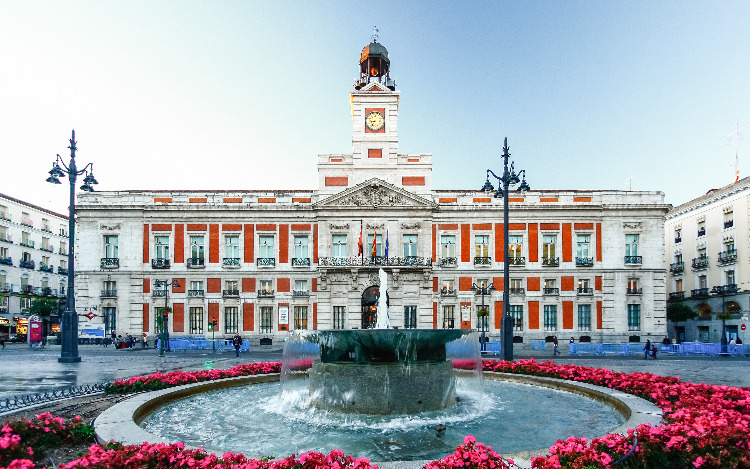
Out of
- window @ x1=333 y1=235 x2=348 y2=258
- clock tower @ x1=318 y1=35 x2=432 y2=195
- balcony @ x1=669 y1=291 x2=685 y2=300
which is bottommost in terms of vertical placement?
balcony @ x1=669 y1=291 x2=685 y2=300

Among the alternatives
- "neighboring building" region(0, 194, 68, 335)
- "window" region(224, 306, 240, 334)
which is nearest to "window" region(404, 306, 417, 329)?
"window" region(224, 306, 240, 334)

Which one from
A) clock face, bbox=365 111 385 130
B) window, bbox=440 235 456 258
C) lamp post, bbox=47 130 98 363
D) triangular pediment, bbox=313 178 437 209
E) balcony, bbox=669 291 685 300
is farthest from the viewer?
balcony, bbox=669 291 685 300

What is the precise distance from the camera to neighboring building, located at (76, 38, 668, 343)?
4003 cm

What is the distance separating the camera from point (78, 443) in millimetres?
6859

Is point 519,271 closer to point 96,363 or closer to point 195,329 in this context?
point 195,329

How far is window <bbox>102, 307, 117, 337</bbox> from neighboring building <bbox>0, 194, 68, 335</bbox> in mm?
9543

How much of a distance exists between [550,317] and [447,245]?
30.4ft

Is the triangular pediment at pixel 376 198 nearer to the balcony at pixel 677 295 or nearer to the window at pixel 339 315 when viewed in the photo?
the window at pixel 339 315

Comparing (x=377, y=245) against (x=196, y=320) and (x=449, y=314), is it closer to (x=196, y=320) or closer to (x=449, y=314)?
(x=449, y=314)

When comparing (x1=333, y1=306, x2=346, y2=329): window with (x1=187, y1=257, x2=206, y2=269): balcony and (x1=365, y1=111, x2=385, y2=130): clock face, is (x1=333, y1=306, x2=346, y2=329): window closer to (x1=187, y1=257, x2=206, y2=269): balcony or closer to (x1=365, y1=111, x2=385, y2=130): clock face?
(x1=187, y1=257, x2=206, y2=269): balcony

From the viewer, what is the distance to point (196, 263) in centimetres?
4078

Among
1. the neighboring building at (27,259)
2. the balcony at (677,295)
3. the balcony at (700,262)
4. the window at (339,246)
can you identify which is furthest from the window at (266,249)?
the balcony at (677,295)

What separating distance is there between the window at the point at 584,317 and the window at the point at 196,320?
28102 millimetres

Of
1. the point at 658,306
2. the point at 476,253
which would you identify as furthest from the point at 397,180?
the point at 658,306
